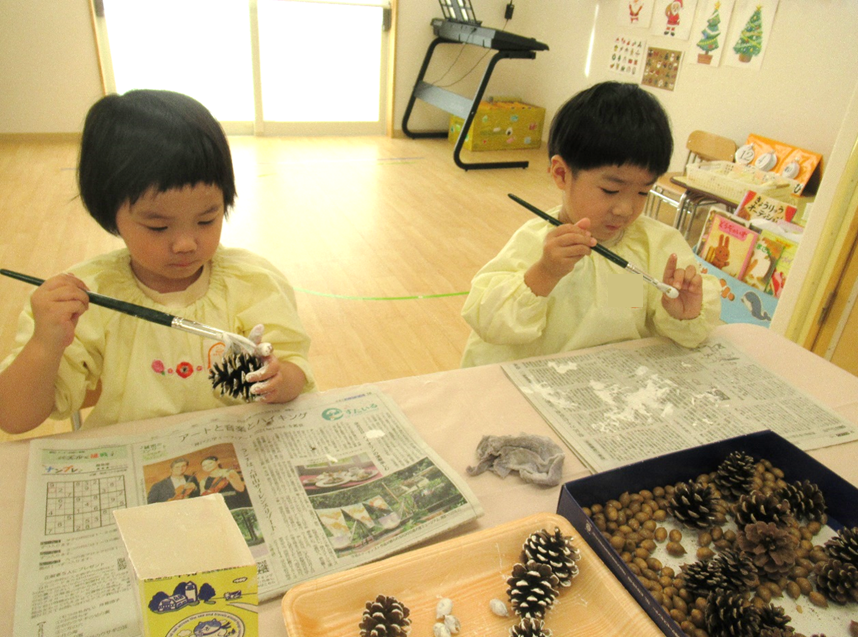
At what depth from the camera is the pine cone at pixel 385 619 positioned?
518 millimetres

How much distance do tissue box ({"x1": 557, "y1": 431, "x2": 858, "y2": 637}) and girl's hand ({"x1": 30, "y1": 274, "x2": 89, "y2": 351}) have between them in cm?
59

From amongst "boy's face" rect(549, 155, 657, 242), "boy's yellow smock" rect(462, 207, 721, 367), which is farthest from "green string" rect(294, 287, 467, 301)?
"boy's face" rect(549, 155, 657, 242)

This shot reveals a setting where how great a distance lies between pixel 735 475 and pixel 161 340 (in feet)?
2.55

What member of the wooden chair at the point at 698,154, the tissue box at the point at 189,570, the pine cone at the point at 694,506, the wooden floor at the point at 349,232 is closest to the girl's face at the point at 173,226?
the tissue box at the point at 189,570

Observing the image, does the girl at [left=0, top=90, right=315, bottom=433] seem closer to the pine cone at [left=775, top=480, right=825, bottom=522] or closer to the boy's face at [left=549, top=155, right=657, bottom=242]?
the boy's face at [left=549, top=155, right=657, bottom=242]

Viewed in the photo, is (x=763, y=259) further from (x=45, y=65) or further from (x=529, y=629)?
(x=45, y=65)

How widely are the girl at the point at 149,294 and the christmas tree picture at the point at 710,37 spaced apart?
3187mm

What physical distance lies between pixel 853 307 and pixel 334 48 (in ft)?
13.1

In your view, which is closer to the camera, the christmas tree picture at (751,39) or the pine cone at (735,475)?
the pine cone at (735,475)

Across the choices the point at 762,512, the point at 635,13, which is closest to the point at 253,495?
the point at 762,512

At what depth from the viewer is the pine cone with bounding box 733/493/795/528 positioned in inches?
25.8

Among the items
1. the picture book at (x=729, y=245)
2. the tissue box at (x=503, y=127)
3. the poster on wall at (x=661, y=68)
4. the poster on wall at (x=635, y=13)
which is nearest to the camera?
the picture book at (x=729, y=245)

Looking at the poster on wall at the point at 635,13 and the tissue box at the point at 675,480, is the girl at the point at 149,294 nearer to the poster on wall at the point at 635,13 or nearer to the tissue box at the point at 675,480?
the tissue box at the point at 675,480

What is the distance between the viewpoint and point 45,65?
12.6 feet
